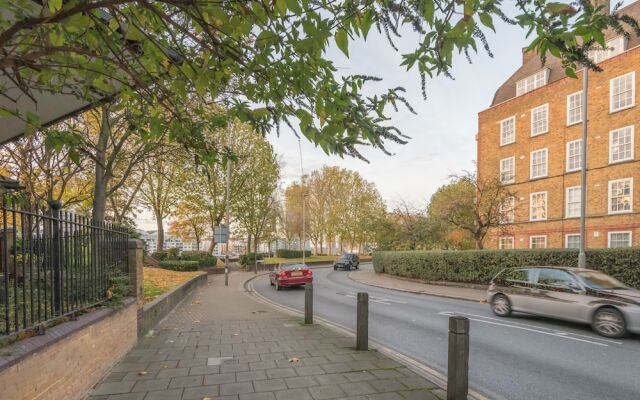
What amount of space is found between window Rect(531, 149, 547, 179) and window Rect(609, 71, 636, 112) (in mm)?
4868

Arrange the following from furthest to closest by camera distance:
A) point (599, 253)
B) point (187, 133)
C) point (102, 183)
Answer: point (599, 253), point (102, 183), point (187, 133)

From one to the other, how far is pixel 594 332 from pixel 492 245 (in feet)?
72.2

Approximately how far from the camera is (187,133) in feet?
13.5

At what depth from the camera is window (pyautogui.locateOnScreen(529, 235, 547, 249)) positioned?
26.0 metres

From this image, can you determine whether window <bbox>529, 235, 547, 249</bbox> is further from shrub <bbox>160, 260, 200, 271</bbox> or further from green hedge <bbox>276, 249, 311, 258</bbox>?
green hedge <bbox>276, 249, 311, 258</bbox>

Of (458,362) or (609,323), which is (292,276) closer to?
(609,323)

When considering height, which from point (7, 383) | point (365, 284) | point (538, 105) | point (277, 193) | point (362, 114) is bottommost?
point (365, 284)

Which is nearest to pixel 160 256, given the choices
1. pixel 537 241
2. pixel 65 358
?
pixel 537 241

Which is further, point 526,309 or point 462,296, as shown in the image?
point 462,296

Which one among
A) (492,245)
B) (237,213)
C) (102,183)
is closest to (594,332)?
(102,183)

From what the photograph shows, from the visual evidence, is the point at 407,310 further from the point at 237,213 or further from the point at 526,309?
the point at 237,213

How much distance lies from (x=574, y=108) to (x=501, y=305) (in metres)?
20.1

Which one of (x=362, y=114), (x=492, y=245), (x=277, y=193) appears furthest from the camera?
(x=277, y=193)

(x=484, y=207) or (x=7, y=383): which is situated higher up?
(x=484, y=207)
